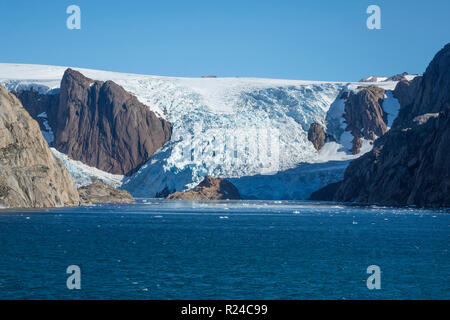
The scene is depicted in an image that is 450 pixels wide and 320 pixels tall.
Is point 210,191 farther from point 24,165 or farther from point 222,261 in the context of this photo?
point 222,261

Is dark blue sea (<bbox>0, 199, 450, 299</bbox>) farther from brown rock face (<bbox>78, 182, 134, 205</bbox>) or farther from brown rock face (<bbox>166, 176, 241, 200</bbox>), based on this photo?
brown rock face (<bbox>166, 176, 241, 200</bbox>)

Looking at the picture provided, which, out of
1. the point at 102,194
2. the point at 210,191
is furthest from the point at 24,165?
the point at 210,191

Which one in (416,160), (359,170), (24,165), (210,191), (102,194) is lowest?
(210,191)

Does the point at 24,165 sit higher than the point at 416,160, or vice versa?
the point at 24,165

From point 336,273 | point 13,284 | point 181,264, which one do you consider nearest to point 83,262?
point 181,264

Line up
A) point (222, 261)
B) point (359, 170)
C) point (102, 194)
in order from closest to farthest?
point (222, 261) → point (359, 170) → point (102, 194)
